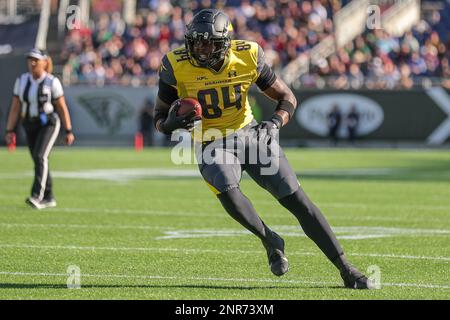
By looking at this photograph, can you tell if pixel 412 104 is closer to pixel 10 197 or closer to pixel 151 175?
pixel 151 175

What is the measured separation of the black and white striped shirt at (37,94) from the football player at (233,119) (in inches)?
222

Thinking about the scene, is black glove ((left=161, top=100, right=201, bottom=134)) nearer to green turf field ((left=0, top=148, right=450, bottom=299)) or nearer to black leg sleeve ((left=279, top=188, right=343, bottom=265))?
black leg sleeve ((left=279, top=188, right=343, bottom=265))

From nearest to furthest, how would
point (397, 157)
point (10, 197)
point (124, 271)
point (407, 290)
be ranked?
point (407, 290)
point (124, 271)
point (10, 197)
point (397, 157)

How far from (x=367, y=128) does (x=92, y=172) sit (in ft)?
42.6

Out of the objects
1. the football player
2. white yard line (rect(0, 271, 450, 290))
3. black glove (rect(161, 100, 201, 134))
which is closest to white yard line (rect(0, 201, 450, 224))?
white yard line (rect(0, 271, 450, 290))

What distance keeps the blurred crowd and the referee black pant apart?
61.0 feet

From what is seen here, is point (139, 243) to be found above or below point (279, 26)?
above

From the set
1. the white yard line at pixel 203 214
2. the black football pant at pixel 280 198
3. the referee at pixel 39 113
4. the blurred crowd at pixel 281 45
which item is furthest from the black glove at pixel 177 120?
the blurred crowd at pixel 281 45

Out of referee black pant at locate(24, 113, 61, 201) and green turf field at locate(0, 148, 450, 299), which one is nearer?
green turf field at locate(0, 148, 450, 299)

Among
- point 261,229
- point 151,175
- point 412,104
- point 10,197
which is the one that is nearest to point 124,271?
point 261,229

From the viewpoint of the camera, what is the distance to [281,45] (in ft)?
108

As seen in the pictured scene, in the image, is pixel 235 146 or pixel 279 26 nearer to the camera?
pixel 235 146

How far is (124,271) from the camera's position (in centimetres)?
832

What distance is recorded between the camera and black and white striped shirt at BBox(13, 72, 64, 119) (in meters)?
13.3
